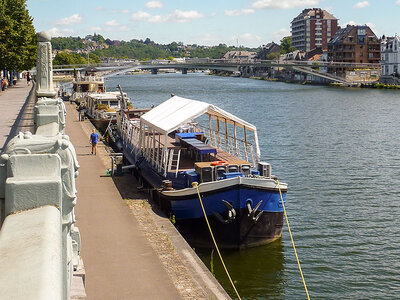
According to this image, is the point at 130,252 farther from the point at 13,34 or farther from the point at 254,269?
the point at 13,34

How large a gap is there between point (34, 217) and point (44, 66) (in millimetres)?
16887

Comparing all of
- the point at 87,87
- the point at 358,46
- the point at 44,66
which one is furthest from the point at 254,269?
the point at 358,46

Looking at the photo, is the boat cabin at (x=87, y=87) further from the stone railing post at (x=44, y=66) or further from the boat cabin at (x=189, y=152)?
the stone railing post at (x=44, y=66)

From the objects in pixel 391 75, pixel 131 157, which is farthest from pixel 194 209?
pixel 391 75

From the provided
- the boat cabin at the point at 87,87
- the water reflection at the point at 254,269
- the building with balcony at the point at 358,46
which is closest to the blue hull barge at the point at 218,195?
the water reflection at the point at 254,269

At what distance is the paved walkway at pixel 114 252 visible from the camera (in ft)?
39.1

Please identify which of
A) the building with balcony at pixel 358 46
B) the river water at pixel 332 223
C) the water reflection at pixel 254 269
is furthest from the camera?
the building with balcony at pixel 358 46

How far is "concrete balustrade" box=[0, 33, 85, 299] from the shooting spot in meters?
2.63

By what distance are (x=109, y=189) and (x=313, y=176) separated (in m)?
13.0

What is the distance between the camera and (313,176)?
3145cm

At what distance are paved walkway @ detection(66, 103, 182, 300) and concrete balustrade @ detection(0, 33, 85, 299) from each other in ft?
24.8

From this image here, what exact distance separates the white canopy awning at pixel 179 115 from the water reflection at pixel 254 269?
4268 mm

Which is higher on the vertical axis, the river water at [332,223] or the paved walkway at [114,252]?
the paved walkway at [114,252]

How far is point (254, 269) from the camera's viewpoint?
18250mm
